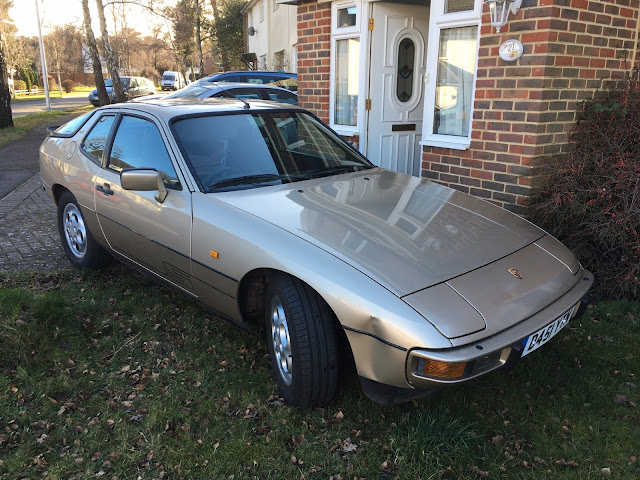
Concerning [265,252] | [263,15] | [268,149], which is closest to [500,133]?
[268,149]

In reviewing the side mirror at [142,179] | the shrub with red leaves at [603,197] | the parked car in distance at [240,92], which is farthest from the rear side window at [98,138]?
the parked car in distance at [240,92]

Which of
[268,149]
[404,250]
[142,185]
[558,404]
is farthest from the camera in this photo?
[268,149]

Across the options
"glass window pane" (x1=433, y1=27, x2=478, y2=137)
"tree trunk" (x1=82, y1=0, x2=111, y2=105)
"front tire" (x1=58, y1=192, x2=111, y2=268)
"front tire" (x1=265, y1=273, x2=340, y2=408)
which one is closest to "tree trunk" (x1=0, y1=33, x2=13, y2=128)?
"tree trunk" (x1=82, y1=0, x2=111, y2=105)

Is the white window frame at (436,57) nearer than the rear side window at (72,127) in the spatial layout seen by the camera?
No

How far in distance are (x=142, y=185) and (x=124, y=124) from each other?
113cm

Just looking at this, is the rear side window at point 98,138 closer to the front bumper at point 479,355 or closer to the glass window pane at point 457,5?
the front bumper at point 479,355

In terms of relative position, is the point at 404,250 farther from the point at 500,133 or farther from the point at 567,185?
the point at 500,133

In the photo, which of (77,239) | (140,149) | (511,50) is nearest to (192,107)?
(140,149)

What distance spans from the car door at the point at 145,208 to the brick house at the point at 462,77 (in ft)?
10.0

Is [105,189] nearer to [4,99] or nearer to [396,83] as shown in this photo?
[396,83]

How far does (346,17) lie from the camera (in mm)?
6648

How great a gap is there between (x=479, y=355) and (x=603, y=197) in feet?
8.54

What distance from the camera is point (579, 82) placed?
495cm

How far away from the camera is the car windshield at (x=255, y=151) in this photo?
11.8ft
